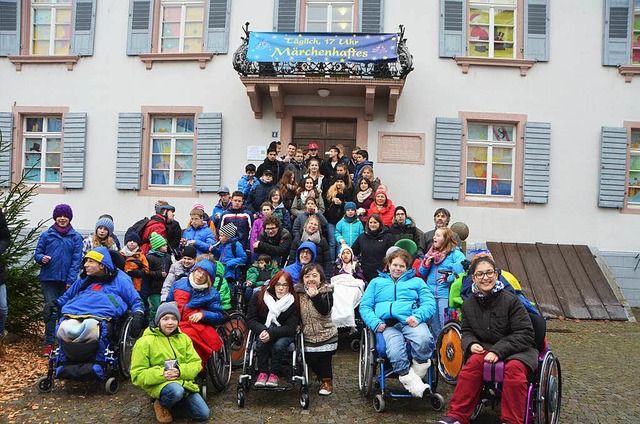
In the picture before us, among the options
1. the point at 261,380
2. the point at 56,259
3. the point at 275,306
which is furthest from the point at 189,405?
the point at 56,259

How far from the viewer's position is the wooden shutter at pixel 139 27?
12.3 m

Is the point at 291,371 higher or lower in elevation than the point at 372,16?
lower

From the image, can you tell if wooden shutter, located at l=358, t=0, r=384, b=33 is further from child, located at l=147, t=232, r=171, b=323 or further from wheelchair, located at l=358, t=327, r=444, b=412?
wheelchair, located at l=358, t=327, r=444, b=412

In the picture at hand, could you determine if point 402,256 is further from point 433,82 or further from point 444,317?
point 433,82

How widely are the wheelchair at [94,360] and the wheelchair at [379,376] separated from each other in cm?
226

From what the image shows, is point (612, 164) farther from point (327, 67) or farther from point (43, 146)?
point (43, 146)

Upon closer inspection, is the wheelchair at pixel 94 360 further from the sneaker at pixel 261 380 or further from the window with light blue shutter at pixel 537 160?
the window with light blue shutter at pixel 537 160

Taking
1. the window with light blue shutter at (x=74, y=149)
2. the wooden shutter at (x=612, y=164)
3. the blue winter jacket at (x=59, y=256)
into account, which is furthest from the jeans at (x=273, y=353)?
the wooden shutter at (x=612, y=164)

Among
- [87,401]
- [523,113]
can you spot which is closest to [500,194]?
[523,113]

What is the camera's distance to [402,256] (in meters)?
5.44

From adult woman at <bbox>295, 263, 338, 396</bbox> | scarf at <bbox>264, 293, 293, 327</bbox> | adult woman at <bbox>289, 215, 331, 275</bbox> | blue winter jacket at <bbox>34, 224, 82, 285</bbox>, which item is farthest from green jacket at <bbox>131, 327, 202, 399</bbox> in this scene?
adult woman at <bbox>289, 215, 331, 275</bbox>

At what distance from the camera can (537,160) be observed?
11.7m

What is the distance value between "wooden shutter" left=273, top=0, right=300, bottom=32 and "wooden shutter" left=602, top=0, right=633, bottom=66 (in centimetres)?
617

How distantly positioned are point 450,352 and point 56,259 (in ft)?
14.1
